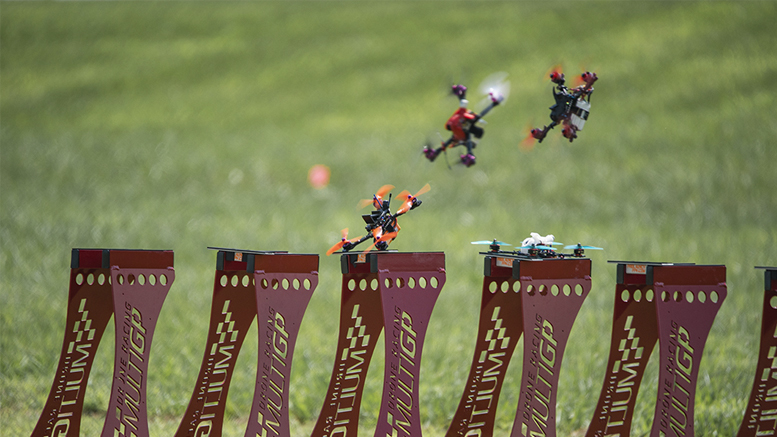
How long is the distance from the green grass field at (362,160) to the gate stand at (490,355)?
1198 millimetres

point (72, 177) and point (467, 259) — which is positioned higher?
point (72, 177)

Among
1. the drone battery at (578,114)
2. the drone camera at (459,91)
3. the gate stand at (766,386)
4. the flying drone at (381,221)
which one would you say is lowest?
the gate stand at (766,386)

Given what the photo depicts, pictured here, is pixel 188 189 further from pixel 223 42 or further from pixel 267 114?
pixel 223 42

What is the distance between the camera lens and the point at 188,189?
1836cm

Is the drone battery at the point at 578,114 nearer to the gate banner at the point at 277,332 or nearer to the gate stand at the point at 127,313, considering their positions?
the gate banner at the point at 277,332

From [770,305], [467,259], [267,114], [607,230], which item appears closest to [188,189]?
[267,114]

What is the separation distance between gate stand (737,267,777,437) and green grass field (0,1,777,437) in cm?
167

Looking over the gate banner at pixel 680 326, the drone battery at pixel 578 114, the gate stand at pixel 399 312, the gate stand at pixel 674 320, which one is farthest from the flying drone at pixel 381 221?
the gate banner at pixel 680 326

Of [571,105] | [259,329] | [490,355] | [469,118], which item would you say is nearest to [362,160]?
[469,118]

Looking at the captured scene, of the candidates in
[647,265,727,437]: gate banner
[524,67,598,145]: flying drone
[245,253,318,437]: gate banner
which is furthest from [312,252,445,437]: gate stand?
[647,265,727,437]: gate banner

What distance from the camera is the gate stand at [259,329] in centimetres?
525

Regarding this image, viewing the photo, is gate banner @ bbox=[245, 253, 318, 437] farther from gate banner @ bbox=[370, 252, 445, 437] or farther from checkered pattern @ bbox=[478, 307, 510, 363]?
checkered pattern @ bbox=[478, 307, 510, 363]

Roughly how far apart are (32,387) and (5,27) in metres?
25.5

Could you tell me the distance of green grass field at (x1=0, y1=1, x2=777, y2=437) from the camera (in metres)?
8.73
